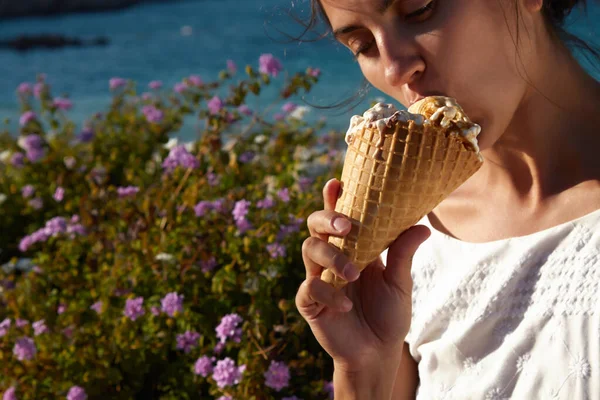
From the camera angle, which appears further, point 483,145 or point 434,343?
point 434,343

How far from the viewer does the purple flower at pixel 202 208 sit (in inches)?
101

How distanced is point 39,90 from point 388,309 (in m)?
3.23

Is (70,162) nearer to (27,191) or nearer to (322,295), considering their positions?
(27,191)

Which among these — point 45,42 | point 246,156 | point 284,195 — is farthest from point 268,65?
point 45,42

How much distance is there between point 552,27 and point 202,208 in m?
1.31

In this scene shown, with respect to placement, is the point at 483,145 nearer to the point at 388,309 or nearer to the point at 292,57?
the point at 388,309

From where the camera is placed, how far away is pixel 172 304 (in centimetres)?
228

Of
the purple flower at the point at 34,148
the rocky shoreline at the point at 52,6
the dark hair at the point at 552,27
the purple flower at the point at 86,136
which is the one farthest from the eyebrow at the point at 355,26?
the rocky shoreline at the point at 52,6

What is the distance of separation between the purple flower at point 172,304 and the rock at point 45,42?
12521 millimetres

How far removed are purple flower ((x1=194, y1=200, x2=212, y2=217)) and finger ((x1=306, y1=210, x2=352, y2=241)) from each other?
3.91ft

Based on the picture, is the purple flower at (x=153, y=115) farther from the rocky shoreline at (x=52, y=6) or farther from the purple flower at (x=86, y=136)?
the rocky shoreline at (x=52, y=6)

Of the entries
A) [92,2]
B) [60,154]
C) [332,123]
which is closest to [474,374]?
[60,154]

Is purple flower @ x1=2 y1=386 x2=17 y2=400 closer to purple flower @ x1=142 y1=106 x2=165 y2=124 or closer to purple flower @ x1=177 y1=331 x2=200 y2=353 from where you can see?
purple flower @ x1=177 y1=331 x2=200 y2=353

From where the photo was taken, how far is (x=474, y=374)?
1707 millimetres
